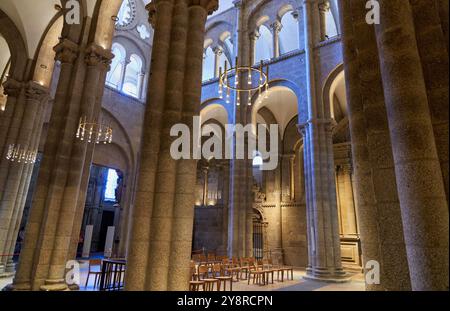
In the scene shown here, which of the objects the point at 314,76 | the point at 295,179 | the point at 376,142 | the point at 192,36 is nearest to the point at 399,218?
the point at 376,142

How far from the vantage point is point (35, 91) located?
36.4ft

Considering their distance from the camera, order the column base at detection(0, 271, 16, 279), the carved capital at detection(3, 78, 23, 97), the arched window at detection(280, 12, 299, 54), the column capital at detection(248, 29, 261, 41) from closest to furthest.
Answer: the column base at detection(0, 271, 16, 279) < the carved capital at detection(3, 78, 23, 97) < the column capital at detection(248, 29, 261, 41) < the arched window at detection(280, 12, 299, 54)

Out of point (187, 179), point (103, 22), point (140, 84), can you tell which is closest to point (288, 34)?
point (140, 84)

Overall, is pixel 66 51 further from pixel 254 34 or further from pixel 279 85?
pixel 254 34

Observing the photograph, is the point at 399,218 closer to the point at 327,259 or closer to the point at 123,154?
the point at 327,259

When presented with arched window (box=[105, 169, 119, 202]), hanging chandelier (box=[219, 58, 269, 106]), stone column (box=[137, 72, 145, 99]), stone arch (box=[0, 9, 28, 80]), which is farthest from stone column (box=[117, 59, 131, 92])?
arched window (box=[105, 169, 119, 202])

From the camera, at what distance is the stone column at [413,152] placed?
2309mm

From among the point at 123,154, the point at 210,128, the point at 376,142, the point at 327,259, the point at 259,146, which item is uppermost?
the point at 210,128

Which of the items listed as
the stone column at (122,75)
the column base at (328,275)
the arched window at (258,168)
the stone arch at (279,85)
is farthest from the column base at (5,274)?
the arched window at (258,168)

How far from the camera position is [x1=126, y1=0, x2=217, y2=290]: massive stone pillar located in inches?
165

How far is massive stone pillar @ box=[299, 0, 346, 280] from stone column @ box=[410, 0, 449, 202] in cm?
943

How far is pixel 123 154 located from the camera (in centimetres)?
1870

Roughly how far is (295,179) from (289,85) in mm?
6604

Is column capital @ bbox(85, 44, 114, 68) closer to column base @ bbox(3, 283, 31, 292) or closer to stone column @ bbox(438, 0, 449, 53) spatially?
column base @ bbox(3, 283, 31, 292)
